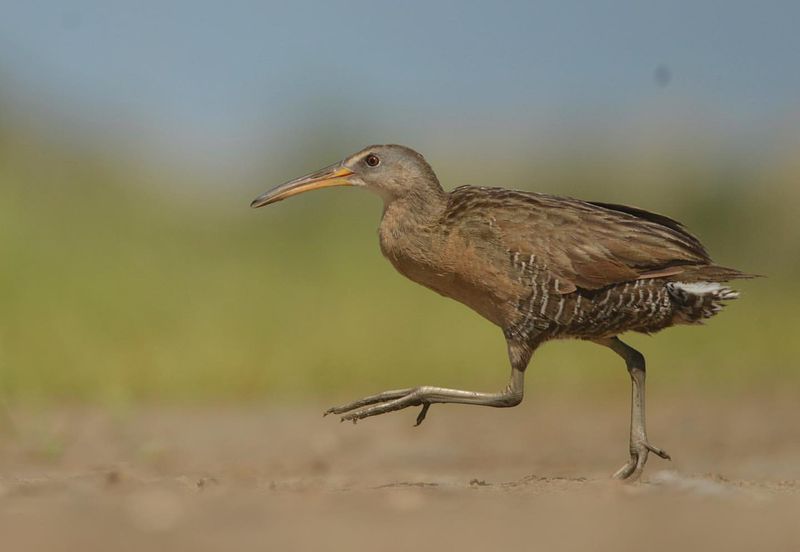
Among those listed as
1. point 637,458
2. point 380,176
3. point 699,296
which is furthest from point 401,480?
point 699,296

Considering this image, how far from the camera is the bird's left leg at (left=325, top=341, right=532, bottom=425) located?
691cm

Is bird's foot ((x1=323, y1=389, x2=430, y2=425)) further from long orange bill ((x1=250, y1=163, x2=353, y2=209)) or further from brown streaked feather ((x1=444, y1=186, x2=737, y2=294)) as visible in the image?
long orange bill ((x1=250, y1=163, x2=353, y2=209))

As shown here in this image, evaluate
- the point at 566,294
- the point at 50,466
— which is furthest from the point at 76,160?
the point at 566,294

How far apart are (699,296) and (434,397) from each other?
1500 mm

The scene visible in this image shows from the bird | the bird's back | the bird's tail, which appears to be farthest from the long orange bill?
the bird's tail

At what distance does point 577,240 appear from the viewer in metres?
7.12

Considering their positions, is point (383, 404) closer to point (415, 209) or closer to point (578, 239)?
point (415, 209)

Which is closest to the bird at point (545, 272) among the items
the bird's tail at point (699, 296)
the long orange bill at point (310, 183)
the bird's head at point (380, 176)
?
the bird's tail at point (699, 296)

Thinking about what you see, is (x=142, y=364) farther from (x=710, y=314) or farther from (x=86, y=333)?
(x=710, y=314)

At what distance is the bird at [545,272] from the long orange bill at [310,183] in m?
0.47

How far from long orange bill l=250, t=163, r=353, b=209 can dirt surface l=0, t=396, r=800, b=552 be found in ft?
5.26

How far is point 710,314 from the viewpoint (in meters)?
7.23

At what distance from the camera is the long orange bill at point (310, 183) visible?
7.72 m

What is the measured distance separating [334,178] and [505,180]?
1562cm
